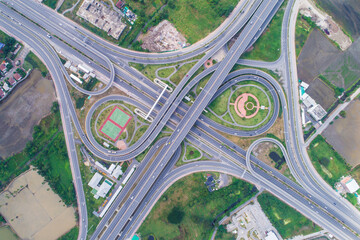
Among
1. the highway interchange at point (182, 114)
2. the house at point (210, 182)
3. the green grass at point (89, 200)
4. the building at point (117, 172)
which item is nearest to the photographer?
the green grass at point (89, 200)

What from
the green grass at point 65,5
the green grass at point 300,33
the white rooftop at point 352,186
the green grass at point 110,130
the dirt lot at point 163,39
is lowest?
the green grass at point 110,130

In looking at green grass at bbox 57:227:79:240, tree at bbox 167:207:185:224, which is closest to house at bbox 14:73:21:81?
green grass at bbox 57:227:79:240

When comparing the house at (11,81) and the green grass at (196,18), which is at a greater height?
the green grass at (196,18)

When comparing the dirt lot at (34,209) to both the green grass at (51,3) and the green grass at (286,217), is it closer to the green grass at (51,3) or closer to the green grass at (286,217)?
the green grass at (51,3)

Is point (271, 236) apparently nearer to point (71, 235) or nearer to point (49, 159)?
point (71, 235)

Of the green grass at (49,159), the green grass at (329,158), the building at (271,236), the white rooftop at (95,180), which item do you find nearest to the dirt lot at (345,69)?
the green grass at (329,158)

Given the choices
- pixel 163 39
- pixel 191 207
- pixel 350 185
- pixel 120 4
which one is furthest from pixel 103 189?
pixel 350 185

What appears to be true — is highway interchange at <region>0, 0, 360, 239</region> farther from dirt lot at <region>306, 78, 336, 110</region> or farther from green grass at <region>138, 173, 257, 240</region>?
dirt lot at <region>306, 78, 336, 110</region>

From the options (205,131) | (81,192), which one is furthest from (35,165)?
(205,131)

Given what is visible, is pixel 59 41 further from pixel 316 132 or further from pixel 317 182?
pixel 317 182
